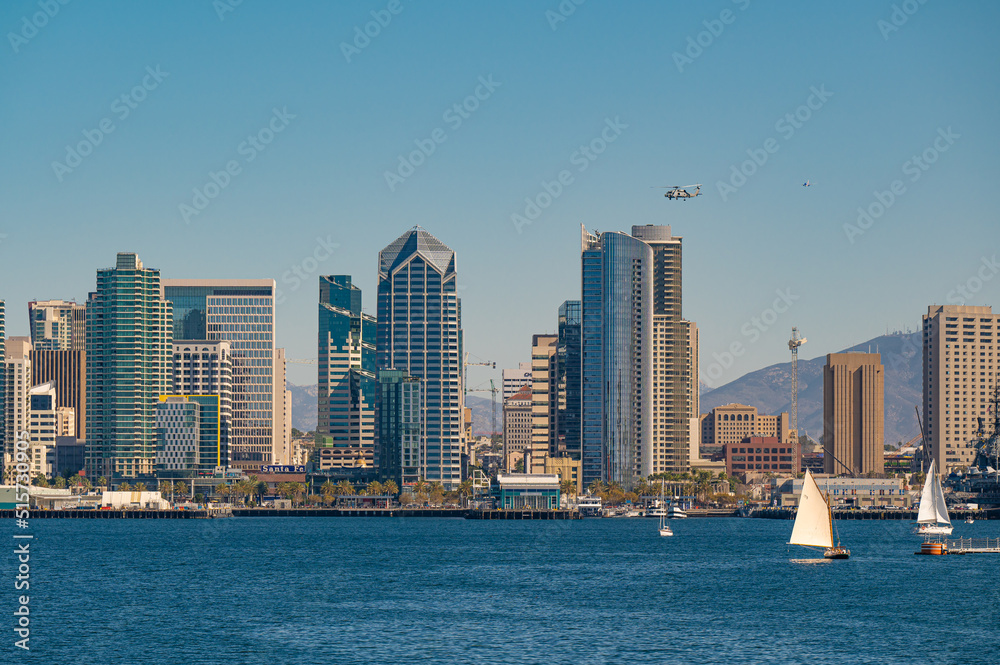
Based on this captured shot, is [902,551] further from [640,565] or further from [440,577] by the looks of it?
[440,577]

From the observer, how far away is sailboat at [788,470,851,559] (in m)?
153

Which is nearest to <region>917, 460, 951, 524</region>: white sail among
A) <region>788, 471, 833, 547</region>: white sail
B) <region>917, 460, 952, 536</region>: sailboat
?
<region>917, 460, 952, 536</region>: sailboat

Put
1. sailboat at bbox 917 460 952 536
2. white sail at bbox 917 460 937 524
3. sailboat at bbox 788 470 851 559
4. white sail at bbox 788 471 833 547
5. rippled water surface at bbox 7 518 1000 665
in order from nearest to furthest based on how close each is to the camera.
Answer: rippled water surface at bbox 7 518 1000 665, sailboat at bbox 788 470 851 559, white sail at bbox 788 471 833 547, sailboat at bbox 917 460 952 536, white sail at bbox 917 460 937 524

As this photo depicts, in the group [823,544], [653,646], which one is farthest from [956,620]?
[823,544]

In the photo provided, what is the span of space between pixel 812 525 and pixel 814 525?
Result: 0.99 feet

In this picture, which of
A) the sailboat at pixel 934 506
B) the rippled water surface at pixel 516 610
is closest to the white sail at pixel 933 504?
the sailboat at pixel 934 506

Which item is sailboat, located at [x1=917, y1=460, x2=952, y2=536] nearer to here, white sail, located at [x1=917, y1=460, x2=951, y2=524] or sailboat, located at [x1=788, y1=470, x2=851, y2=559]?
white sail, located at [x1=917, y1=460, x2=951, y2=524]

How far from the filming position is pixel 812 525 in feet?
519

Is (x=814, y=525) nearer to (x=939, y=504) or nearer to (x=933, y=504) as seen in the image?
(x=939, y=504)

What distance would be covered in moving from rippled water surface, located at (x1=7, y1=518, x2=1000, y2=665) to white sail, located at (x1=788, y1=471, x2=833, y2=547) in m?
2.95

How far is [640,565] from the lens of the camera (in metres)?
166

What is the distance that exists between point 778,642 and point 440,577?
54315 mm

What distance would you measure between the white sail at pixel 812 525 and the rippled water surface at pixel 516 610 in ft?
9.67

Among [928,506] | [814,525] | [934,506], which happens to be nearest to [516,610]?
[814,525]
